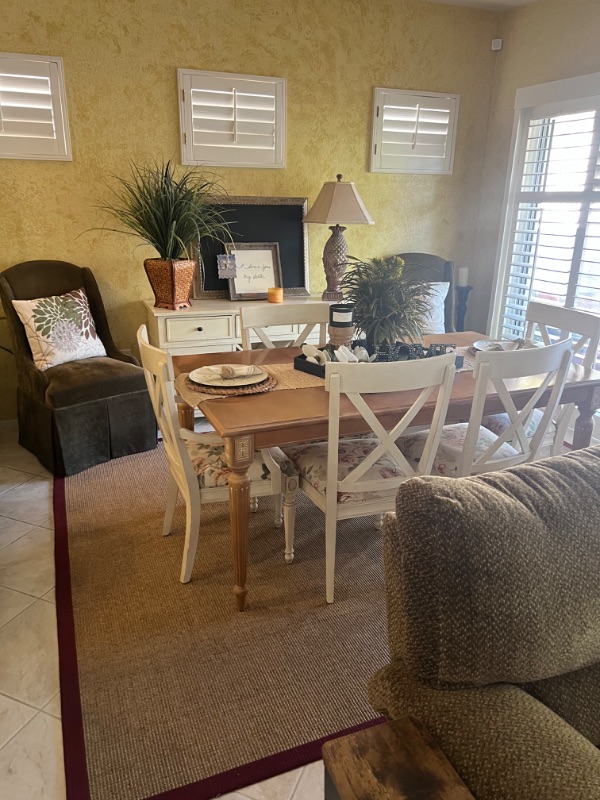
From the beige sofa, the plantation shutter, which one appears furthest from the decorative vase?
the beige sofa

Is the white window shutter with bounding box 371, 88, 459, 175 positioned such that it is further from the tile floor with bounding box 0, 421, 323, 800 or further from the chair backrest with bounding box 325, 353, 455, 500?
the tile floor with bounding box 0, 421, 323, 800

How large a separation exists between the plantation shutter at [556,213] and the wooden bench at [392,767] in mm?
3288

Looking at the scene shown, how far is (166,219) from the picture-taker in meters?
3.38

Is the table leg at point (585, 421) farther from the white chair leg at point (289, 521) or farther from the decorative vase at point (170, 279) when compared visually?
the decorative vase at point (170, 279)

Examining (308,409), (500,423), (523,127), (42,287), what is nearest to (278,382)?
(308,409)

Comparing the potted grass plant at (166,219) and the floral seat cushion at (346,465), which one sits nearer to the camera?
the floral seat cushion at (346,465)

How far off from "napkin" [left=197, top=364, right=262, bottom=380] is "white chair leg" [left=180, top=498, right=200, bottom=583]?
0.47 m

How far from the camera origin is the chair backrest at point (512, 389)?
1.96 m

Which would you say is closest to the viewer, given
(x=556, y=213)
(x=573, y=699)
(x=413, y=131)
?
(x=573, y=699)

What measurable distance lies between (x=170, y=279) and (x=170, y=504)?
1475 mm

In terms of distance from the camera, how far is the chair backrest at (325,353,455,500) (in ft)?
6.04

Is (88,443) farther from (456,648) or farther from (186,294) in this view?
(456,648)

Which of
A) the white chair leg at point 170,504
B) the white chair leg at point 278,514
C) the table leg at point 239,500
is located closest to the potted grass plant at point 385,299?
the table leg at point 239,500

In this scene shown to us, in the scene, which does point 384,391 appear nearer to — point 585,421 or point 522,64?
point 585,421
